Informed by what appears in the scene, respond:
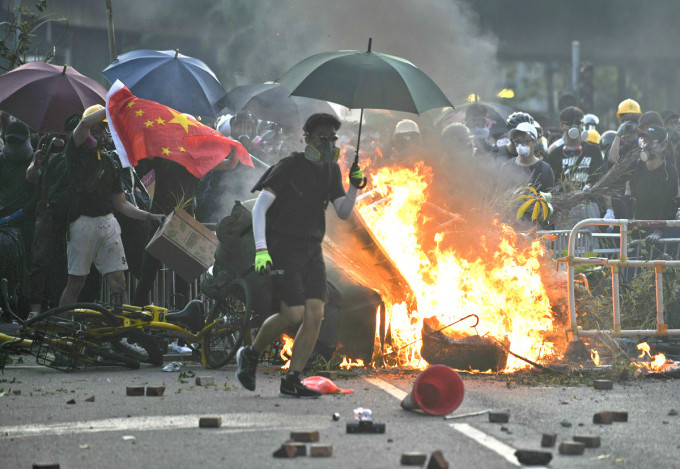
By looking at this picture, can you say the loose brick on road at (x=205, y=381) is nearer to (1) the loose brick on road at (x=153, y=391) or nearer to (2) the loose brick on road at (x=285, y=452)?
(1) the loose brick on road at (x=153, y=391)

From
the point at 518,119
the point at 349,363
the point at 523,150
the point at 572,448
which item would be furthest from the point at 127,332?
the point at 518,119

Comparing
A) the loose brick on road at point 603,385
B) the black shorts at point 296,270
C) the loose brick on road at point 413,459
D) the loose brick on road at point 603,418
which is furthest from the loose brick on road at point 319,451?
the loose brick on road at point 603,385

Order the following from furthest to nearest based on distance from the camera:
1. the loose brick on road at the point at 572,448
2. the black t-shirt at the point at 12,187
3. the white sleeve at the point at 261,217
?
the black t-shirt at the point at 12,187, the white sleeve at the point at 261,217, the loose brick on road at the point at 572,448

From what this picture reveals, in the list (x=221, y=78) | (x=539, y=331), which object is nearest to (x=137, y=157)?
(x=539, y=331)

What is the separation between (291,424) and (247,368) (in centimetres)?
120

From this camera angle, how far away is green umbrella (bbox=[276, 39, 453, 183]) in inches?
370

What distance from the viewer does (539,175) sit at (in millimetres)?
12500

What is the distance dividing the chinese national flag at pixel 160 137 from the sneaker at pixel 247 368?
110 inches

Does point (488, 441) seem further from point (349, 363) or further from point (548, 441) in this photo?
point (349, 363)

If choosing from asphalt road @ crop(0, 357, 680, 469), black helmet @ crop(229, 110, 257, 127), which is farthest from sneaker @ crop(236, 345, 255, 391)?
black helmet @ crop(229, 110, 257, 127)

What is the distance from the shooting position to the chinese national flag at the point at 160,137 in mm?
10023

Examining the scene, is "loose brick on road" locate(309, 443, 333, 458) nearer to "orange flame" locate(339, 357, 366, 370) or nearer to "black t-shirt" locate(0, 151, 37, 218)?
"orange flame" locate(339, 357, 366, 370)

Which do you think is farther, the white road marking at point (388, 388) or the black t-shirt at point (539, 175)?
the black t-shirt at point (539, 175)

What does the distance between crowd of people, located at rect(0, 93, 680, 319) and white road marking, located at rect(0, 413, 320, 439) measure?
118 inches
